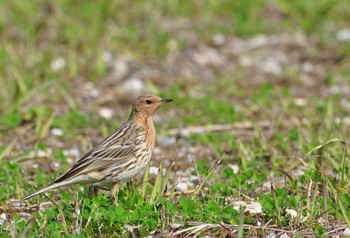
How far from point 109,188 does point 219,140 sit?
102 inches

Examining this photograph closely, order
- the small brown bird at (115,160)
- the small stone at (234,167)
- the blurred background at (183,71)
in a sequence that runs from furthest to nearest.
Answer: the blurred background at (183,71) < the small stone at (234,167) < the small brown bird at (115,160)

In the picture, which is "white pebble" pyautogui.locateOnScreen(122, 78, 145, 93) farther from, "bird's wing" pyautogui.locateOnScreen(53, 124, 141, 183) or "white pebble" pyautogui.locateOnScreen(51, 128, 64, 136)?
"bird's wing" pyautogui.locateOnScreen(53, 124, 141, 183)

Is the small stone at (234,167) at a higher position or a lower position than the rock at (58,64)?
lower

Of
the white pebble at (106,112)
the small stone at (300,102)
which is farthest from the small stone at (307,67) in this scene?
the white pebble at (106,112)

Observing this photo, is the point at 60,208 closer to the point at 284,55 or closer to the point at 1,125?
the point at 1,125

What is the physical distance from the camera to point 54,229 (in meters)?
6.09

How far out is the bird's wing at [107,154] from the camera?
6.87 metres

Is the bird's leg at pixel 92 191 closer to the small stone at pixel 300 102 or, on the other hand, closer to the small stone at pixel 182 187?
the small stone at pixel 182 187

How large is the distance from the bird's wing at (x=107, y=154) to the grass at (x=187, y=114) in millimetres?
256

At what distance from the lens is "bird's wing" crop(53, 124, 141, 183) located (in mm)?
6866

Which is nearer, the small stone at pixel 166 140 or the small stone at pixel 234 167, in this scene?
the small stone at pixel 234 167

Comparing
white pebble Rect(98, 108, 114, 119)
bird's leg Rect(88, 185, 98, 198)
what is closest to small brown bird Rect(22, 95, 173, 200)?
bird's leg Rect(88, 185, 98, 198)

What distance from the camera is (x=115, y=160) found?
705cm

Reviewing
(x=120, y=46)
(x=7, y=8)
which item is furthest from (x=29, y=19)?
(x=120, y=46)
